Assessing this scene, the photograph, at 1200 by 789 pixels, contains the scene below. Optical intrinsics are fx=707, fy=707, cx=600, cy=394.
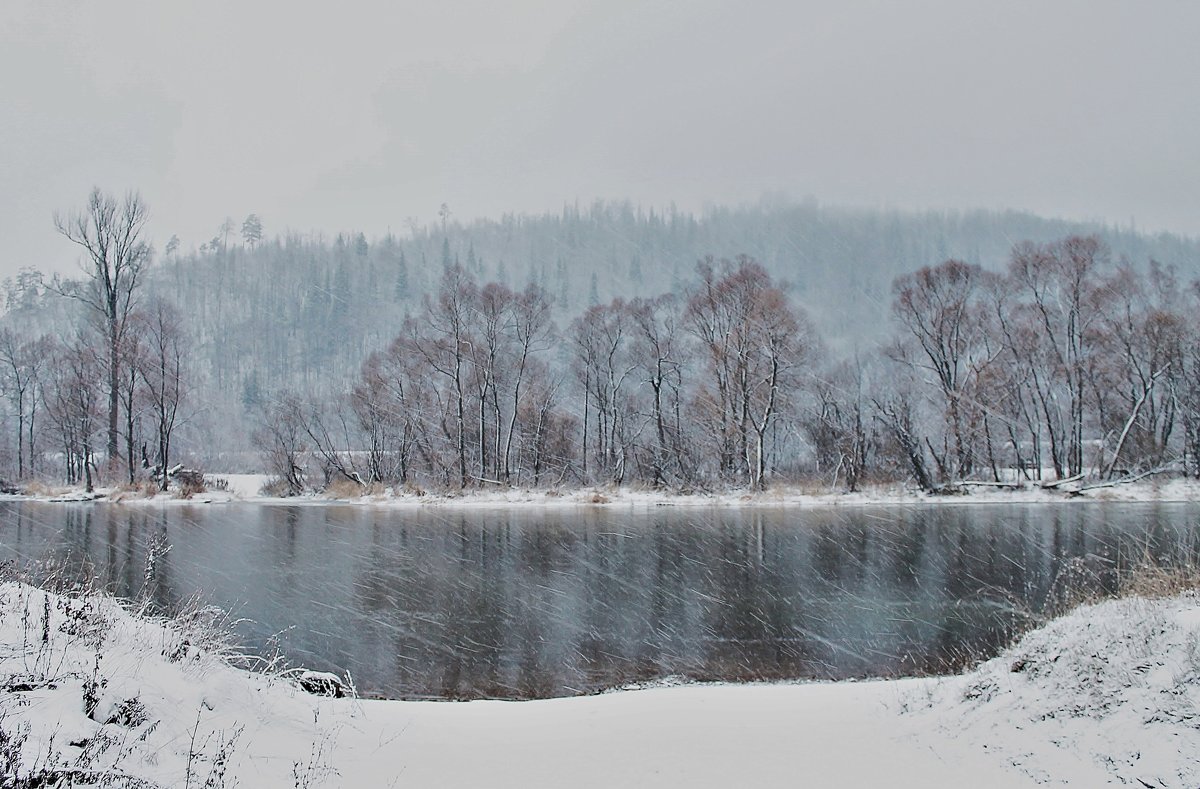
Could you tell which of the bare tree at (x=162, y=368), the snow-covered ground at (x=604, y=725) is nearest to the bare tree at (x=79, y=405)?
the bare tree at (x=162, y=368)

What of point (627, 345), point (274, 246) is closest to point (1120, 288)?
point (627, 345)

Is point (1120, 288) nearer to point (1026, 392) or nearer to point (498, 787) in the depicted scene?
point (1026, 392)

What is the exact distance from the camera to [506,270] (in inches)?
4919

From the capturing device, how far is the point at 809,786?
507 cm

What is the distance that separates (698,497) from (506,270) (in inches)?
3778

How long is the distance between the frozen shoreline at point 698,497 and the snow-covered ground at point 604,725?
2709 cm

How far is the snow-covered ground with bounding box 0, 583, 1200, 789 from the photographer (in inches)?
168

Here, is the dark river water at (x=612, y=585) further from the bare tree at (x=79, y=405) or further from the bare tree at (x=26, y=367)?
the bare tree at (x=26, y=367)

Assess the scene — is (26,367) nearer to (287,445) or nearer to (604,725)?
(287,445)

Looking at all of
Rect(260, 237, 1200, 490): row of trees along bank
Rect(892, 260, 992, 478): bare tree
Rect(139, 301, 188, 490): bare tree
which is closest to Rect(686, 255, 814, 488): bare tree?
Rect(260, 237, 1200, 490): row of trees along bank

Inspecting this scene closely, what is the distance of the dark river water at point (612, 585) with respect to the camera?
9.59m

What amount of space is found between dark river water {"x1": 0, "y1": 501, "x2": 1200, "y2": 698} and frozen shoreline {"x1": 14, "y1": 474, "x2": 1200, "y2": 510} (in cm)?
623

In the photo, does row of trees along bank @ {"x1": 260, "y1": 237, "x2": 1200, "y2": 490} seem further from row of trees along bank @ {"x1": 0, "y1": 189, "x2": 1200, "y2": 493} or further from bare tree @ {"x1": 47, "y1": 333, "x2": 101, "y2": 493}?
bare tree @ {"x1": 47, "y1": 333, "x2": 101, "y2": 493}

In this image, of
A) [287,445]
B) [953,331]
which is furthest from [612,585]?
[287,445]
